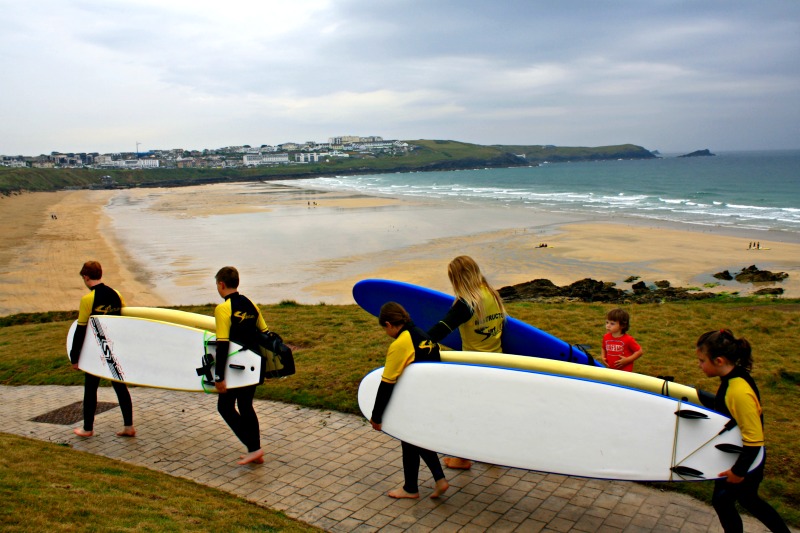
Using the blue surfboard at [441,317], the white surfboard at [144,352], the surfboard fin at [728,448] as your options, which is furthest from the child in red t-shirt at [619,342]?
A: the white surfboard at [144,352]

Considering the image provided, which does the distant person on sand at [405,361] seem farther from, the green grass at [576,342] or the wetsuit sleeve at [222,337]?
the green grass at [576,342]

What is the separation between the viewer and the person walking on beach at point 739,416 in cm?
358

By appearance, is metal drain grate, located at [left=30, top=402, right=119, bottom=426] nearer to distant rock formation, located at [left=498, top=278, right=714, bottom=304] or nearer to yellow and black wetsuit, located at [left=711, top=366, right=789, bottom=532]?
yellow and black wetsuit, located at [left=711, top=366, right=789, bottom=532]

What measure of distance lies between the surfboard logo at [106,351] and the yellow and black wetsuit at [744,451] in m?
5.50

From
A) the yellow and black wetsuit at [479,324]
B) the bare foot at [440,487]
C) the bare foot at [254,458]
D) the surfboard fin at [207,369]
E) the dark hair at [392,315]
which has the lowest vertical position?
the bare foot at [254,458]

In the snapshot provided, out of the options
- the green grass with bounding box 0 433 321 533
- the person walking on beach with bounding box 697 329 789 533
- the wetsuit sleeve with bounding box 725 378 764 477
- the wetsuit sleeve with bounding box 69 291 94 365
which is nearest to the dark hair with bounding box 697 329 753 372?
the person walking on beach with bounding box 697 329 789 533

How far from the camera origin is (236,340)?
5.33 m

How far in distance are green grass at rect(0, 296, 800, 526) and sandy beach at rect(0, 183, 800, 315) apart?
7485 mm

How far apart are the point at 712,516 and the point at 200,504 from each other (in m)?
3.83

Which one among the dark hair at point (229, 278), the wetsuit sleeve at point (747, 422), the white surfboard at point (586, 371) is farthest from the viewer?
the dark hair at point (229, 278)

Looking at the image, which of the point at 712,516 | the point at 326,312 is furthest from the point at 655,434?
the point at 326,312

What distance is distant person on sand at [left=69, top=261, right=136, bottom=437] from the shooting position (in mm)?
6027

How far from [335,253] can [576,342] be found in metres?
20.3

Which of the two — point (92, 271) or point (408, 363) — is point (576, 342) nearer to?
point (408, 363)
